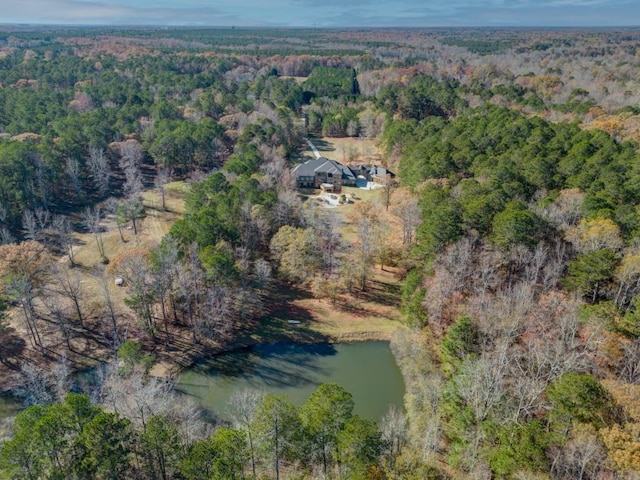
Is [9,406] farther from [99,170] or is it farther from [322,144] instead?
[322,144]

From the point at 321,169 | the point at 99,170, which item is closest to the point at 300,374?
the point at 321,169

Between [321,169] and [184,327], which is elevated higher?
[321,169]

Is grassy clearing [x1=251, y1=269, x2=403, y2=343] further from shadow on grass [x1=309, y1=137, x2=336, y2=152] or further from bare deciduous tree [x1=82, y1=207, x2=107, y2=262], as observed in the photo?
shadow on grass [x1=309, y1=137, x2=336, y2=152]

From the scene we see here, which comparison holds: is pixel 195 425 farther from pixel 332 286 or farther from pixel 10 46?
pixel 10 46

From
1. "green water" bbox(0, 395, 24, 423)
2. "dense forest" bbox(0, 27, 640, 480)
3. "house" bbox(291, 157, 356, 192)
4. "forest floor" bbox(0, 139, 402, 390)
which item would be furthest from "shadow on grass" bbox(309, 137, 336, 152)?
"green water" bbox(0, 395, 24, 423)

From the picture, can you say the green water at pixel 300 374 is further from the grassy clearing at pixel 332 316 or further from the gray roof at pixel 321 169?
the gray roof at pixel 321 169

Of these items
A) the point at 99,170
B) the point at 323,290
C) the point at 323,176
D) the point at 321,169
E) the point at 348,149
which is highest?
the point at 99,170

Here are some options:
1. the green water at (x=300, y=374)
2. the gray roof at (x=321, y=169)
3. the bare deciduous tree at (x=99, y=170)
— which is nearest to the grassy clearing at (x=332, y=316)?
the green water at (x=300, y=374)
